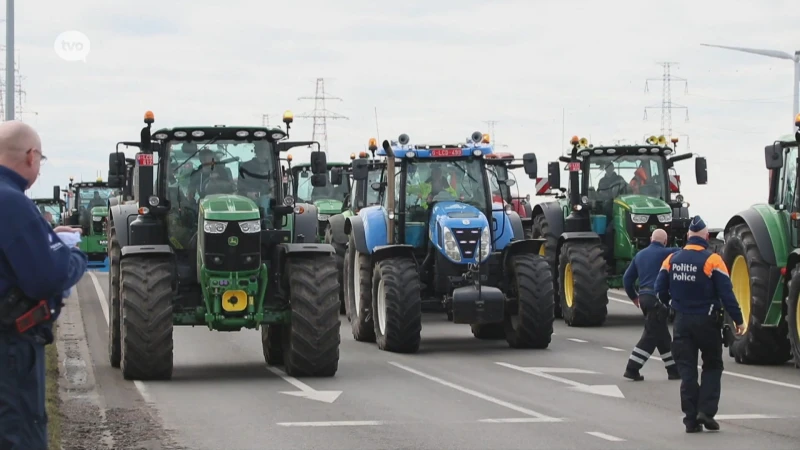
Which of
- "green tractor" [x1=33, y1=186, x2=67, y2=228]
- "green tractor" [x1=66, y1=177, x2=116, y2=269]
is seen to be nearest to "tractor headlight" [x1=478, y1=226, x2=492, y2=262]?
"green tractor" [x1=66, y1=177, x2=116, y2=269]

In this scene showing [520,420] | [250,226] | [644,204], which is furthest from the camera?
[644,204]

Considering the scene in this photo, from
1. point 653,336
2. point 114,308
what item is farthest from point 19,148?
point 114,308

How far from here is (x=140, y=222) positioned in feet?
57.9

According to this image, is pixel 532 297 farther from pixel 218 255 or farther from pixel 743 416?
pixel 743 416

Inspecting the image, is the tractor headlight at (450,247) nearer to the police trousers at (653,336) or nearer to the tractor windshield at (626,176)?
the police trousers at (653,336)

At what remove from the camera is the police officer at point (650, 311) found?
54.6ft

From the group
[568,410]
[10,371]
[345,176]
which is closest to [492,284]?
[568,410]

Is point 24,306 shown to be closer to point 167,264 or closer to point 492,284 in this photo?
point 167,264

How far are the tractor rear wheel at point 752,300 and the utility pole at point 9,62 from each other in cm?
1256

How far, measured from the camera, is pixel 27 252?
6598mm

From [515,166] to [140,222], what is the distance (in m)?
8.51

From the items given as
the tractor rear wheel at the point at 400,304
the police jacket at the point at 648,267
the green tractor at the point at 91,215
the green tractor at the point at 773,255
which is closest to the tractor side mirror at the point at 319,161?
the tractor rear wheel at the point at 400,304

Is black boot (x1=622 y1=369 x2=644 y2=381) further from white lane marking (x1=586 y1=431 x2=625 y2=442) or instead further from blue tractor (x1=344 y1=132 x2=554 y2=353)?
white lane marking (x1=586 y1=431 x2=625 y2=442)

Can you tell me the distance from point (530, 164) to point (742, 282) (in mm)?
3678
